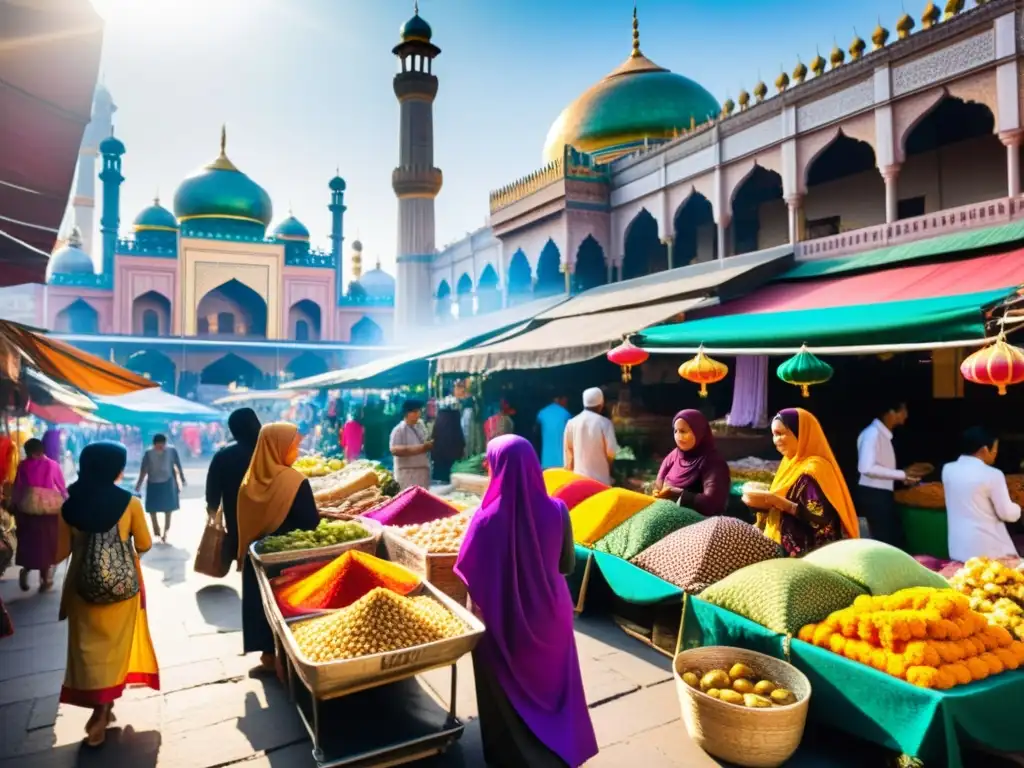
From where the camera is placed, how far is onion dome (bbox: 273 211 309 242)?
30.8 metres

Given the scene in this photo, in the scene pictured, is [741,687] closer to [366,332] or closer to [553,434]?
[553,434]

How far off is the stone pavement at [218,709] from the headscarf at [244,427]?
1.25 meters

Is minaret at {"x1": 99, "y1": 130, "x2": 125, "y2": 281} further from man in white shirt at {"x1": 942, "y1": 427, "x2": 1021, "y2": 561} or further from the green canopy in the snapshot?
man in white shirt at {"x1": 942, "y1": 427, "x2": 1021, "y2": 561}

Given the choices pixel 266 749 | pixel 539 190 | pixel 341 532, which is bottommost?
pixel 266 749

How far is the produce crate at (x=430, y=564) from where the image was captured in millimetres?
4027

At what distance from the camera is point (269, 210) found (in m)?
27.7

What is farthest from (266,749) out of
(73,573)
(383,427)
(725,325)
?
(383,427)

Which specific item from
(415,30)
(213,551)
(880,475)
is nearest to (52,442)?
(213,551)

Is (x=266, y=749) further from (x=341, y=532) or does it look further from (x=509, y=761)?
(x=341, y=532)

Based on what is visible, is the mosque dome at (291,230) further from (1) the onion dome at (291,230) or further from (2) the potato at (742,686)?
(2) the potato at (742,686)

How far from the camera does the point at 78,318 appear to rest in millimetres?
25359

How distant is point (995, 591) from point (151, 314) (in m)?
28.6

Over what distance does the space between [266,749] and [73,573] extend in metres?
1.16

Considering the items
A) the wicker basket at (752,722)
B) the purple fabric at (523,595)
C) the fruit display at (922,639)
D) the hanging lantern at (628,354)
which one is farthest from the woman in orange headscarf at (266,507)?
the hanging lantern at (628,354)
